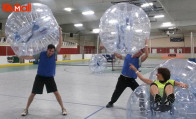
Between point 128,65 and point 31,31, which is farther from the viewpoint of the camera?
point 128,65

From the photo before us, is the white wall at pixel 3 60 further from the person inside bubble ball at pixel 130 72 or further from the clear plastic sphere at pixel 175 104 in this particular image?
the clear plastic sphere at pixel 175 104

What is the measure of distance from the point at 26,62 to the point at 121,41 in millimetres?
17239

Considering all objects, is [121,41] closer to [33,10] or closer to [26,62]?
[33,10]

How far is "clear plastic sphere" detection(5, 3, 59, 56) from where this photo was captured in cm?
315

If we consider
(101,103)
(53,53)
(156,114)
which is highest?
(53,53)

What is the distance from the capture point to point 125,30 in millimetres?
3047

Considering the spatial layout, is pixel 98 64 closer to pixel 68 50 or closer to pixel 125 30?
pixel 125 30

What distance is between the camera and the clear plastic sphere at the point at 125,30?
3.06 meters

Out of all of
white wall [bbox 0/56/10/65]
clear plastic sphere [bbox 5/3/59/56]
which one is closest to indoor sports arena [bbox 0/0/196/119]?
clear plastic sphere [bbox 5/3/59/56]

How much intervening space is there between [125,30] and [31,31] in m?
1.45

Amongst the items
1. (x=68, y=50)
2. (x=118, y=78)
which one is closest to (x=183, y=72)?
(x=118, y=78)

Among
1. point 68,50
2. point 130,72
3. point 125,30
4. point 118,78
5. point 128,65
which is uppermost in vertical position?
point 68,50

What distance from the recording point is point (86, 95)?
18.0ft

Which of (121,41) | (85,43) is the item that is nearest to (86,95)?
(121,41)
